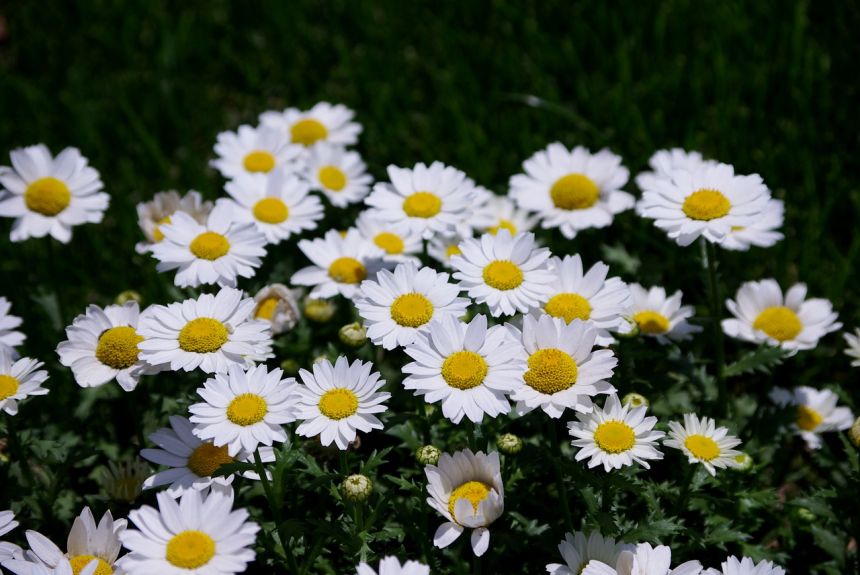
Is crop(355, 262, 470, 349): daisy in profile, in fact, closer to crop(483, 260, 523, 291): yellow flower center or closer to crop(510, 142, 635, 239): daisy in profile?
crop(483, 260, 523, 291): yellow flower center

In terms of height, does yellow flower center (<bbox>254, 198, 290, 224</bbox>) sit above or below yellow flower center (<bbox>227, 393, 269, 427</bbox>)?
above

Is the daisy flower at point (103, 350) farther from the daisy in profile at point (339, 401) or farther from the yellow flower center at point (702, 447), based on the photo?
the yellow flower center at point (702, 447)

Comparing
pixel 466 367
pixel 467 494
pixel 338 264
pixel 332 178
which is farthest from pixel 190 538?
pixel 332 178

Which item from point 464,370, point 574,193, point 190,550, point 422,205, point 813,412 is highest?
point 574,193

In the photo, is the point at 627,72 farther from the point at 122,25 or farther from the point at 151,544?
the point at 151,544

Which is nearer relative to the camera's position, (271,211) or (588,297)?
(588,297)

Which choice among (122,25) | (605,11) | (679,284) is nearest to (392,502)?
(679,284)

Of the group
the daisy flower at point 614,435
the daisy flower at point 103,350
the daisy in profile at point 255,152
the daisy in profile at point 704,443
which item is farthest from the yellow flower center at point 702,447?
the daisy in profile at point 255,152

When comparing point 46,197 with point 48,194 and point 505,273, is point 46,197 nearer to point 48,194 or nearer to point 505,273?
point 48,194

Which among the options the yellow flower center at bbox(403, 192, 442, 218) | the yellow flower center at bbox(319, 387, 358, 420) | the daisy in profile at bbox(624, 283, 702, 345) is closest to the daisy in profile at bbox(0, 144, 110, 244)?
the yellow flower center at bbox(403, 192, 442, 218)
